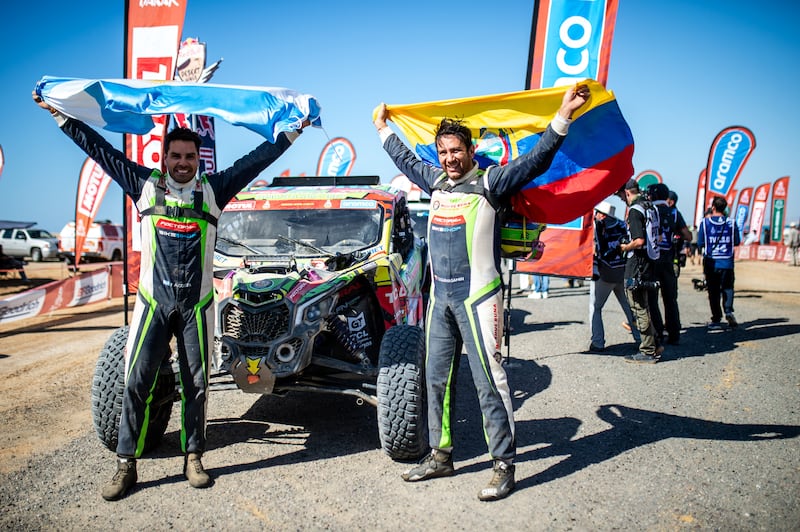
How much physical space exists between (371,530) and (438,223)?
6.26 ft

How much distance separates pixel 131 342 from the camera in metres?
3.88

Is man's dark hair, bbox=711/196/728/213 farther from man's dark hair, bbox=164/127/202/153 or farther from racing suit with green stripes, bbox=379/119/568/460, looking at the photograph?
man's dark hair, bbox=164/127/202/153

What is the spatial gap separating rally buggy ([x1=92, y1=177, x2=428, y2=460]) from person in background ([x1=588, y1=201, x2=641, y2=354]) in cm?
330

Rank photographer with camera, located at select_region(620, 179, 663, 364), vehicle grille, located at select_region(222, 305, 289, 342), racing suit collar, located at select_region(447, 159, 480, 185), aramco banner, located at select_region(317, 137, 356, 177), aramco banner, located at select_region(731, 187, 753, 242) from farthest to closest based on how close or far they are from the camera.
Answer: aramco banner, located at select_region(731, 187, 753, 242)
aramco banner, located at select_region(317, 137, 356, 177)
photographer with camera, located at select_region(620, 179, 663, 364)
vehicle grille, located at select_region(222, 305, 289, 342)
racing suit collar, located at select_region(447, 159, 480, 185)

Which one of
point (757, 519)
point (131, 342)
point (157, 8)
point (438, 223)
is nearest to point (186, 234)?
point (131, 342)

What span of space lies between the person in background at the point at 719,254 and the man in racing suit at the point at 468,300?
7396 mm

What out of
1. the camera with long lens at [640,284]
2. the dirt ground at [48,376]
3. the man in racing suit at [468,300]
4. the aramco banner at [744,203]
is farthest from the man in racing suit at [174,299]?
the aramco banner at [744,203]

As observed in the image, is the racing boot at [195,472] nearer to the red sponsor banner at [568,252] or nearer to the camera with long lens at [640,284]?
the red sponsor banner at [568,252]

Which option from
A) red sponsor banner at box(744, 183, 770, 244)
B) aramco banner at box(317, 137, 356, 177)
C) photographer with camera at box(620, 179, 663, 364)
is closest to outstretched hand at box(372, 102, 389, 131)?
photographer with camera at box(620, 179, 663, 364)

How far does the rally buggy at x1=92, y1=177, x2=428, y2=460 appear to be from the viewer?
416 centimetres

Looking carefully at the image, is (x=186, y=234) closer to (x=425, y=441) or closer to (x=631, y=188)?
(x=425, y=441)

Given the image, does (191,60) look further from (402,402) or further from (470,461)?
(470,461)

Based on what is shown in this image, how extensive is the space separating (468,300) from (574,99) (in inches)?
54.2

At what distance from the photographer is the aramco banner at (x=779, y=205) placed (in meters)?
35.0
